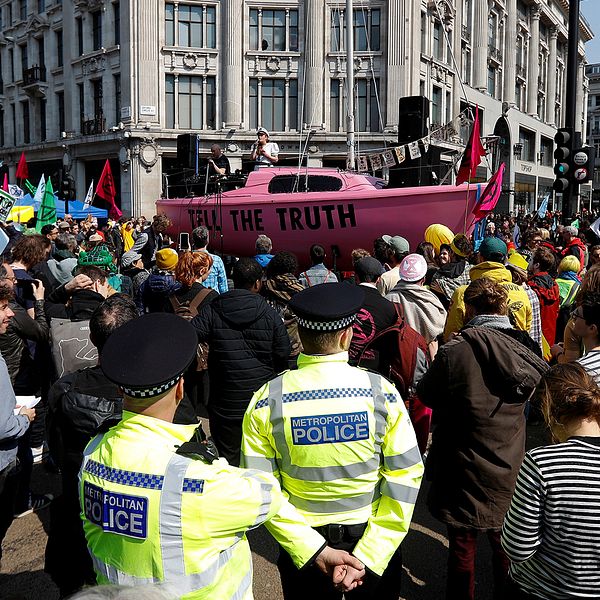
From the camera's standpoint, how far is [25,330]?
433cm

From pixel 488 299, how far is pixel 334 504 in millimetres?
1666

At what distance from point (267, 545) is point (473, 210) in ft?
28.8

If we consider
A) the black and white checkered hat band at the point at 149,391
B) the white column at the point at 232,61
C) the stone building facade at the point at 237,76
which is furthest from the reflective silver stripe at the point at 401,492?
the white column at the point at 232,61

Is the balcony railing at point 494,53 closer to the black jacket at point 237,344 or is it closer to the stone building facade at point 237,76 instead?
Result: the stone building facade at point 237,76

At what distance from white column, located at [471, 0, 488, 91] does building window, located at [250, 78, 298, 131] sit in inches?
612

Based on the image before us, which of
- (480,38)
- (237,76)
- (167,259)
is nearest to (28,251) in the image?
(167,259)

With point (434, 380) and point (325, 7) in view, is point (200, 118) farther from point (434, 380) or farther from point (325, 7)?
point (434, 380)

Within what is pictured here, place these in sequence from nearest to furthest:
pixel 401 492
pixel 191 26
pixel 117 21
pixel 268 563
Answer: pixel 401 492 < pixel 268 563 < pixel 191 26 < pixel 117 21

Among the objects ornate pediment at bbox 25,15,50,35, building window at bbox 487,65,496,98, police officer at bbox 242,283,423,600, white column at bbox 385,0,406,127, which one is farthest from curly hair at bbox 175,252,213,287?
building window at bbox 487,65,496,98

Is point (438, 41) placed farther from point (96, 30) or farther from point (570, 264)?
point (570, 264)

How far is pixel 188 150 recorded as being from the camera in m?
15.0

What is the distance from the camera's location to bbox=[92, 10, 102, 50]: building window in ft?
107

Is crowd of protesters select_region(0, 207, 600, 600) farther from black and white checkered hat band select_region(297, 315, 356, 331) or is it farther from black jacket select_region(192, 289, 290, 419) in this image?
black and white checkered hat band select_region(297, 315, 356, 331)

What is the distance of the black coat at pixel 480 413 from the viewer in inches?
122
